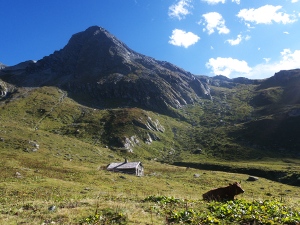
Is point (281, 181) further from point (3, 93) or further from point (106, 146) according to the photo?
point (3, 93)

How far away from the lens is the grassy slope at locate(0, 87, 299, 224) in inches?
736

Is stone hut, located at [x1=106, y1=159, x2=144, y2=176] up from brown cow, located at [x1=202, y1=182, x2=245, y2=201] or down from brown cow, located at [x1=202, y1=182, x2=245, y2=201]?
down

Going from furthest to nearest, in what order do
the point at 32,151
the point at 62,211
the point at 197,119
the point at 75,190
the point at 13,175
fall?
the point at 197,119 → the point at 32,151 → the point at 13,175 → the point at 75,190 → the point at 62,211

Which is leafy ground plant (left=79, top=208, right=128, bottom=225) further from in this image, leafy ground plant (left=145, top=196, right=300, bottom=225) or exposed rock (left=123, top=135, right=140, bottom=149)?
exposed rock (left=123, top=135, right=140, bottom=149)

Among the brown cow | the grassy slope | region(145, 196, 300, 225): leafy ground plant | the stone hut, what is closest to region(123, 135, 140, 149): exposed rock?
the grassy slope

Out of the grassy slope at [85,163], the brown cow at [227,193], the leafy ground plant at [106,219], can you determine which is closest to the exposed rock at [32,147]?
the grassy slope at [85,163]

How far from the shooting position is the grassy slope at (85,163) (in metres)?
18.7

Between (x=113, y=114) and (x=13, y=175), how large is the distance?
109052mm

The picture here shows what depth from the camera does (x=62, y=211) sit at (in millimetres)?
16281

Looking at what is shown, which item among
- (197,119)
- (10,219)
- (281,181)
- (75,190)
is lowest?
(281,181)

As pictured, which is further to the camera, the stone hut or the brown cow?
the stone hut

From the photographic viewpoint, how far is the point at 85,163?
76688 millimetres

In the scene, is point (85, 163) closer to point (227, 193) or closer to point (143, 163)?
point (143, 163)

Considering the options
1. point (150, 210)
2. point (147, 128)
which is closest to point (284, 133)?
point (147, 128)
